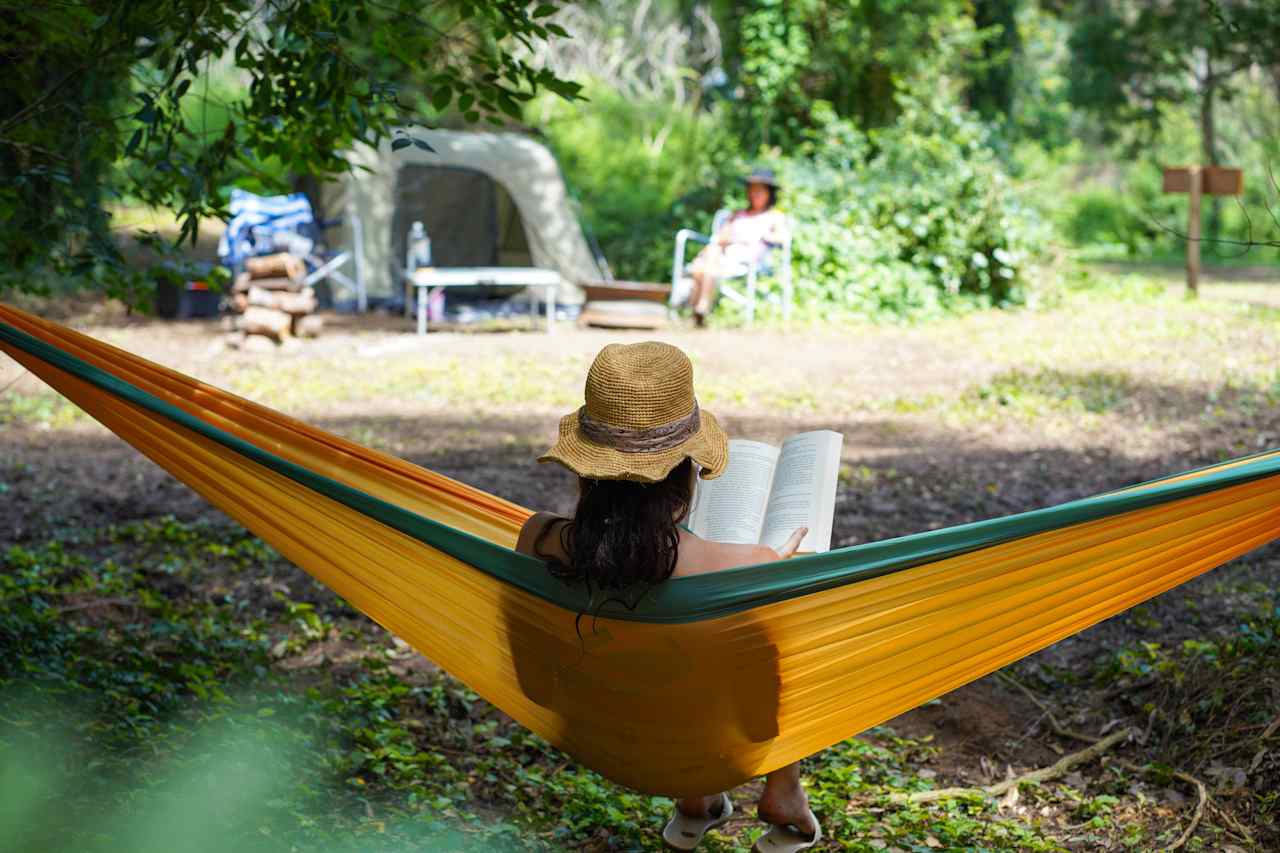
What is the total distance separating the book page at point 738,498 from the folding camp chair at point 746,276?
7158 mm

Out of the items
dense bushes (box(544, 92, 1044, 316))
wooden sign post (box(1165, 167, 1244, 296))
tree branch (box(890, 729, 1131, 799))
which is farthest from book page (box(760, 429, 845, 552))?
wooden sign post (box(1165, 167, 1244, 296))

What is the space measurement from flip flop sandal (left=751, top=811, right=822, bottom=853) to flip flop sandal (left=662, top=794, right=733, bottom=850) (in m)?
0.10

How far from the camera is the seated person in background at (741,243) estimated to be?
9.40 meters

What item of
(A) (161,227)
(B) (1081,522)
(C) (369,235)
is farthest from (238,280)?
(B) (1081,522)

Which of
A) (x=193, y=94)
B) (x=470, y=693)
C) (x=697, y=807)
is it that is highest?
(x=193, y=94)

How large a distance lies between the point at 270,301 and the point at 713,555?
7076 millimetres

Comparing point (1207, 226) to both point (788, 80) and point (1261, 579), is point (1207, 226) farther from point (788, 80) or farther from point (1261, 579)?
point (1261, 579)

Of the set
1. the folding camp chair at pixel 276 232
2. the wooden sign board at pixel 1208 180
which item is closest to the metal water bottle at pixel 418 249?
the folding camp chair at pixel 276 232

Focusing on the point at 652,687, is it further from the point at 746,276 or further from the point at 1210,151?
the point at 1210,151

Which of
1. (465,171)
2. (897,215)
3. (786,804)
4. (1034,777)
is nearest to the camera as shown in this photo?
(786,804)

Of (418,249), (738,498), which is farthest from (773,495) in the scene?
(418,249)

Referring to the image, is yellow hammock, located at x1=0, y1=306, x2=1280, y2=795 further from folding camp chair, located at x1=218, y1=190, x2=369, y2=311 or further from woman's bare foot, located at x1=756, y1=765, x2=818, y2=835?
folding camp chair, located at x1=218, y1=190, x2=369, y2=311

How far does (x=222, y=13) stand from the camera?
8.63 ft

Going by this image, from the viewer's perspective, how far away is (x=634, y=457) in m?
1.81
